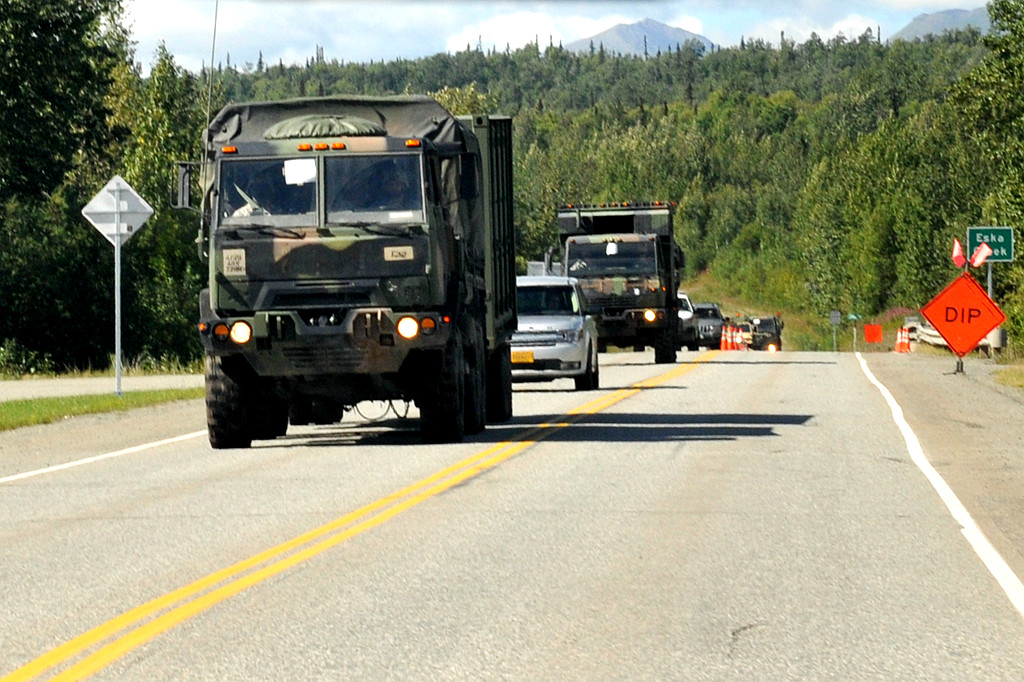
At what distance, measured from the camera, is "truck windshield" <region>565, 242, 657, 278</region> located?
38281mm

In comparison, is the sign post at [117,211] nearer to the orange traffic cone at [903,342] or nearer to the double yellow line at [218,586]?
the double yellow line at [218,586]

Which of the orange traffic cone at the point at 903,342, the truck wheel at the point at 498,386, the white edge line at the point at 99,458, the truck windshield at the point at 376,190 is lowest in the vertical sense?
the orange traffic cone at the point at 903,342

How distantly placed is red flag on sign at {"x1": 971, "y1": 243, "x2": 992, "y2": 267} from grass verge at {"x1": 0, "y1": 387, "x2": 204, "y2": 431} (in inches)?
696

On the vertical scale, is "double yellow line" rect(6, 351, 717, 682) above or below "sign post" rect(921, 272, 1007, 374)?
below

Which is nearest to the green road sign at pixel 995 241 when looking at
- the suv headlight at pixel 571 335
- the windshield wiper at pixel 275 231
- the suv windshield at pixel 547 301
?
the suv windshield at pixel 547 301

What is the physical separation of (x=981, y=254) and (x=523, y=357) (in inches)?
556

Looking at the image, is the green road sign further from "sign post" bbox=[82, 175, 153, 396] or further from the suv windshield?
"sign post" bbox=[82, 175, 153, 396]

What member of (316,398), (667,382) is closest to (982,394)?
(667,382)

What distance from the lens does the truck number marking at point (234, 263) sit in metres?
16.8

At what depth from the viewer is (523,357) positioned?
89.0 feet

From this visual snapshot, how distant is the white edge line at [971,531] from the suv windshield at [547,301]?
30.6 ft

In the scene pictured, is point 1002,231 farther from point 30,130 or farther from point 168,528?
point 168,528

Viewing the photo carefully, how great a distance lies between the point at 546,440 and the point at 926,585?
9.30 metres

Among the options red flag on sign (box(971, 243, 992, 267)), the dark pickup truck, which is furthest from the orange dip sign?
the dark pickup truck
